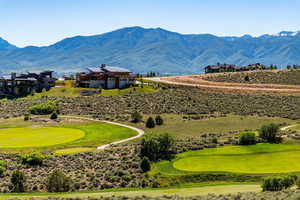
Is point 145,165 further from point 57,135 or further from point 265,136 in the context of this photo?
point 57,135

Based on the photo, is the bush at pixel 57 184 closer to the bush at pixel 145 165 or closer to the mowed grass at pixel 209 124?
the bush at pixel 145 165

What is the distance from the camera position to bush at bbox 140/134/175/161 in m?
58.8

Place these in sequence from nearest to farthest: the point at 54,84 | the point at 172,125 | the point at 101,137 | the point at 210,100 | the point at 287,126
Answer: the point at 101,137
the point at 287,126
the point at 172,125
the point at 210,100
the point at 54,84

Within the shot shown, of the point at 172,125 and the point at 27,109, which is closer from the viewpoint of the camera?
the point at 172,125

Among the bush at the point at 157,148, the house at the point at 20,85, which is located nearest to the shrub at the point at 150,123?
the bush at the point at 157,148

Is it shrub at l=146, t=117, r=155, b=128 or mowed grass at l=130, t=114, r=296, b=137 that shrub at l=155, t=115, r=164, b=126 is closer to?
mowed grass at l=130, t=114, r=296, b=137

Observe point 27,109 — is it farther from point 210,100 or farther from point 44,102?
point 210,100

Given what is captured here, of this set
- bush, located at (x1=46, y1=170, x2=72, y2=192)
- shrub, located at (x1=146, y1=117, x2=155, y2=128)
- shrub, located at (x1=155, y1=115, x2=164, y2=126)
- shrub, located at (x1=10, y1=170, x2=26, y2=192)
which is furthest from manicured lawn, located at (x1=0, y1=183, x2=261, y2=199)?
shrub, located at (x1=155, y1=115, x2=164, y2=126)

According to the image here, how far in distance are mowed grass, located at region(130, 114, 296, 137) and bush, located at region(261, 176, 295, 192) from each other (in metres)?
36.4

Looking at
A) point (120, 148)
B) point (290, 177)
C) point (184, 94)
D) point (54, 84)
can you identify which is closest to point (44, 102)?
point (54, 84)

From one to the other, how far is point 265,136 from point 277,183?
89.5 feet

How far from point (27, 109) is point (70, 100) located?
483 inches

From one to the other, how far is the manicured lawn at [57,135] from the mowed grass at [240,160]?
17631 mm

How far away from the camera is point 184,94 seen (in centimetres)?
11700
